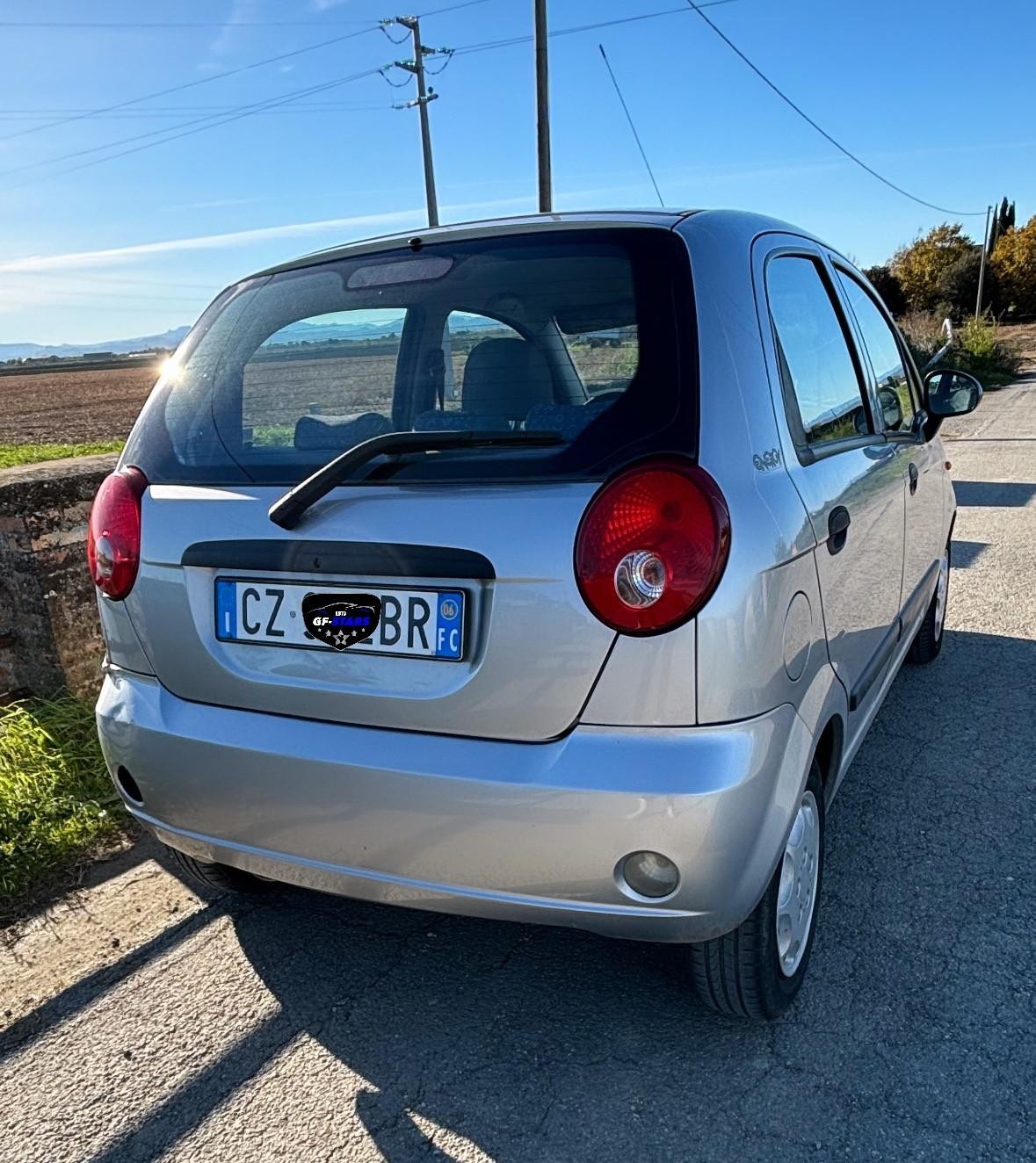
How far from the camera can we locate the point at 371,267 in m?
2.31

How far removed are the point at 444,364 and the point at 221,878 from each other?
1.53m

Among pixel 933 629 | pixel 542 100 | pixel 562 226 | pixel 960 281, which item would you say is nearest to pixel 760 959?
pixel 562 226

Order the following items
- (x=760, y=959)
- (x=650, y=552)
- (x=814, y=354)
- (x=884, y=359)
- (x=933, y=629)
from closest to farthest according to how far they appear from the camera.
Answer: (x=650, y=552), (x=760, y=959), (x=814, y=354), (x=884, y=359), (x=933, y=629)

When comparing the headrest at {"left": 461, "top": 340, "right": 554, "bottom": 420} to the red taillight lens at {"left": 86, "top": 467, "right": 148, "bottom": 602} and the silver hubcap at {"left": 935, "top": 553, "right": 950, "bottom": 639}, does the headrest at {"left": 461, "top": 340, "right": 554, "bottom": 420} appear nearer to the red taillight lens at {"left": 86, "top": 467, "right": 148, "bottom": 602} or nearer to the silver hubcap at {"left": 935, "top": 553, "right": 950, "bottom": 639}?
the red taillight lens at {"left": 86, "top": 467, "right": 148, "bottom": 602}

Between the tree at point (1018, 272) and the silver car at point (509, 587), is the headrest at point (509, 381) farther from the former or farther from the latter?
the tree at point (1018, 272)

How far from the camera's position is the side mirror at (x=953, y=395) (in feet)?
12.1

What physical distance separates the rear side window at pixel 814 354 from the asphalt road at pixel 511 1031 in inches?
51.2

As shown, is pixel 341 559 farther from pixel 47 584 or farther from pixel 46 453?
pixel 46 453

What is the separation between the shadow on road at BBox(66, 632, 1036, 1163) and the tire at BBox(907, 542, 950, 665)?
4.56 feet

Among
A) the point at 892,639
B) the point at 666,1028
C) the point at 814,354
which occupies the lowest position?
the point at 666,1028

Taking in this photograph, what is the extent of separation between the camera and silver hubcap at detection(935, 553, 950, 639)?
4375 mm

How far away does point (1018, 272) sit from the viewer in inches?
2147

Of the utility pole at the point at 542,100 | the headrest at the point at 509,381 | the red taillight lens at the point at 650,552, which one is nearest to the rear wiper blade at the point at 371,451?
the headrest at the point at 509,381

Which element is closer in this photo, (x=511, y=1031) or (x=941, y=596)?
(x=511, y=1031)
